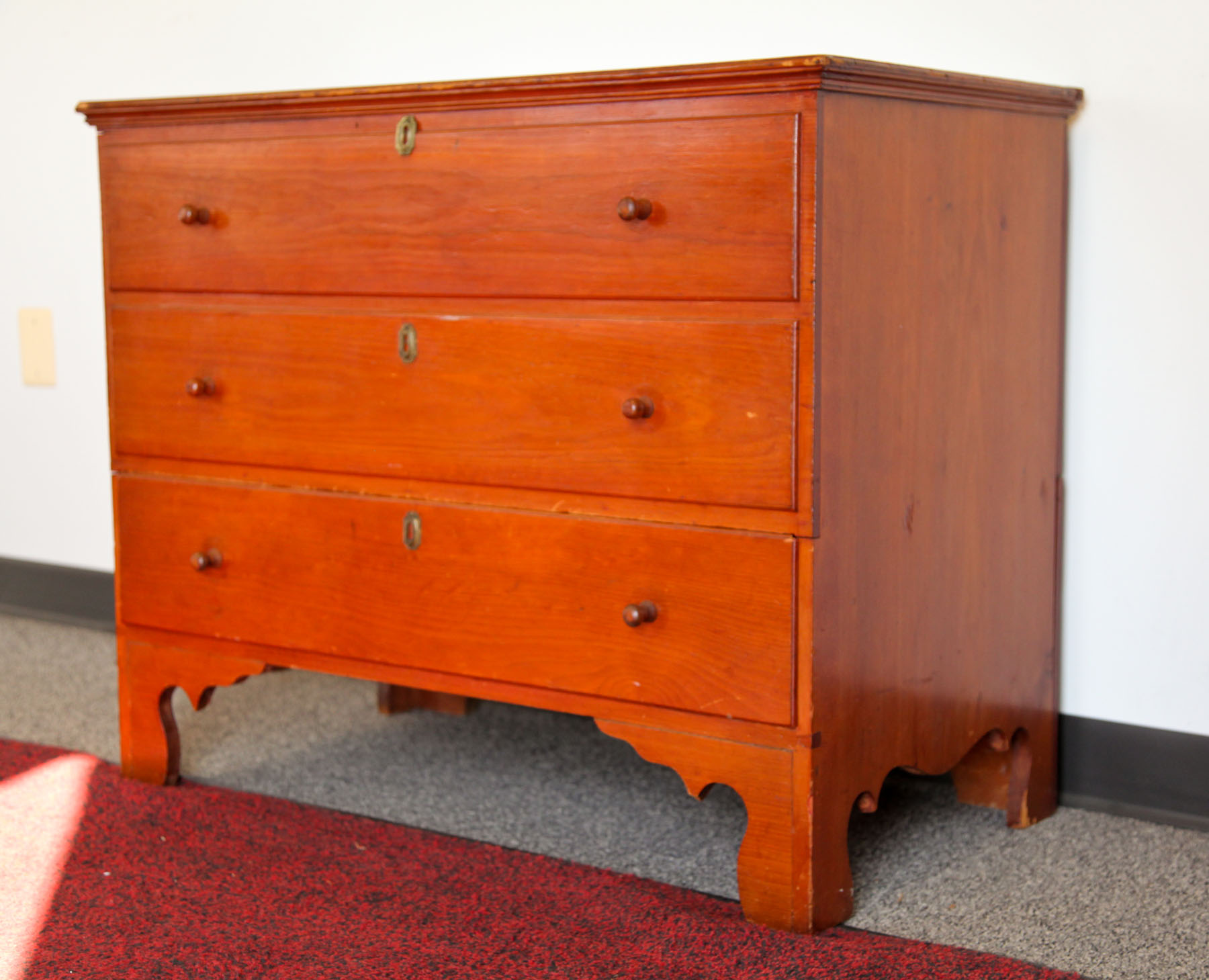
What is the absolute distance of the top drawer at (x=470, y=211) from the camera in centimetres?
134

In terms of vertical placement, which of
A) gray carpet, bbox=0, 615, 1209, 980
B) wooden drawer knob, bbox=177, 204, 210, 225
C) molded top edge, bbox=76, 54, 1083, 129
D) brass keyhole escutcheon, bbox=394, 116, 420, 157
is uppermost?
molded top edge, bbox=76, 54, 1083, 129

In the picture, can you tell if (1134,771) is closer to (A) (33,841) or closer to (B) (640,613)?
(B) (640,613)

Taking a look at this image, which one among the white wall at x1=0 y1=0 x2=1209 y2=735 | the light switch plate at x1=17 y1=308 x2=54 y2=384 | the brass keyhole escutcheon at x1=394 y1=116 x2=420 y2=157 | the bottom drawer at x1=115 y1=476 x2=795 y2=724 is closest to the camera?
the bottom drawer at x1=115 y1=476 x2=795 y2=724

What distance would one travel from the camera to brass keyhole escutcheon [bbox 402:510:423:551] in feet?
5.23

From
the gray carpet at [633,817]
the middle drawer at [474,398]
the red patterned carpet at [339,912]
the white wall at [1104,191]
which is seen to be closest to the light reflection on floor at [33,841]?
the red patterned carpet at [339,912]

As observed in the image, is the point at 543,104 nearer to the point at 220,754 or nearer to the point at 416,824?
the point at 416,824

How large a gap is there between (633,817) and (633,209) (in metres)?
0.79

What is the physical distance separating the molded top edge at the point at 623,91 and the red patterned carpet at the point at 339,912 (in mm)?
842

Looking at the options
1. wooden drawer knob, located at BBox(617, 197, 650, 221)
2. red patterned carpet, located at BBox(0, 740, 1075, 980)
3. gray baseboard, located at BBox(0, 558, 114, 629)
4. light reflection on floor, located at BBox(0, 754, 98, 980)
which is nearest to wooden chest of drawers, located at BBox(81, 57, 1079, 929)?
wooden drawer knob, located at BBox(617, 197, 650, 221)

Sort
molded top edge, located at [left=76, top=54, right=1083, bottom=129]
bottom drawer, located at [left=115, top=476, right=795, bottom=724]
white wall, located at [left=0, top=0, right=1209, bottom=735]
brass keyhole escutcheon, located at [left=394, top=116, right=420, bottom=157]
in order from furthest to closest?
white wall, located at [left=0, top=0, right=1209, bottom=735] < brass keyhole escutcheon, located at [left=394, top=116, right=420, bottom=157] < bottom drawer, located at [left=115, top=476, right=795, bottom=724] < molded top edge, located at [left=76, top=54, right=1083, bottom=129]

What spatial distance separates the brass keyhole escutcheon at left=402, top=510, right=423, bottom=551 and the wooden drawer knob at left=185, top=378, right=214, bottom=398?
32 centimetres

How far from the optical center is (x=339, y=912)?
1467mm

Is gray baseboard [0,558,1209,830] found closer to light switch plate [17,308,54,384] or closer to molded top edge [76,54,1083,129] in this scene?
molded top edge [76,54,1083,129]

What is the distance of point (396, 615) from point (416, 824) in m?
0.29
